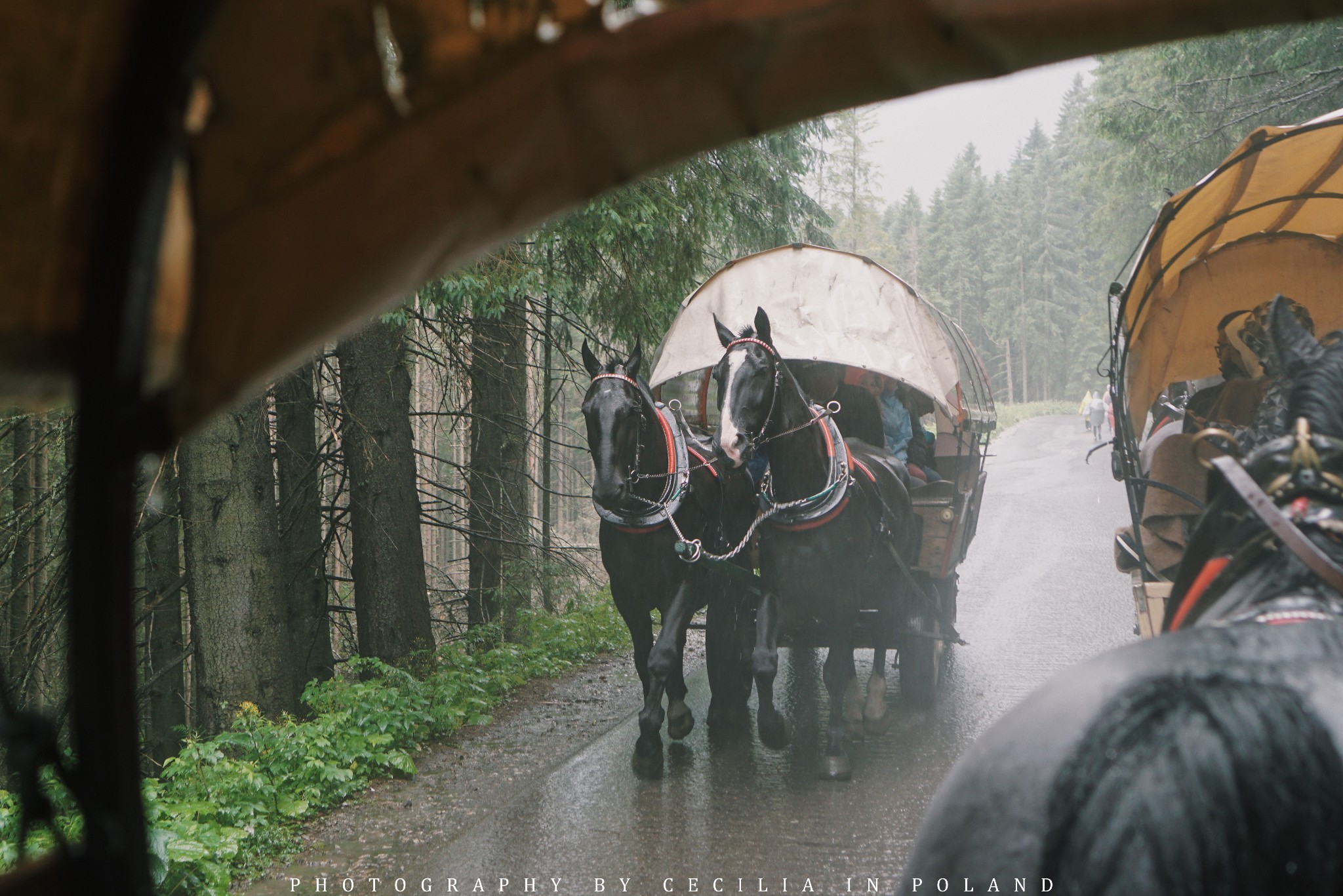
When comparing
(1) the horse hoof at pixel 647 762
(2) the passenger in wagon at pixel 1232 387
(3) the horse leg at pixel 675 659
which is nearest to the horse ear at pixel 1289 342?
(2) the passenger in wagon at pixel 1232 387

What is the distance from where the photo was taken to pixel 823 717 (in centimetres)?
684

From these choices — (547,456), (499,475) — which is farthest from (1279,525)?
(547,456)

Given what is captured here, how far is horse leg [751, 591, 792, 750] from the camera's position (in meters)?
5.59

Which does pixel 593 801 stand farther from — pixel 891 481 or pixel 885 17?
pixel 885 17

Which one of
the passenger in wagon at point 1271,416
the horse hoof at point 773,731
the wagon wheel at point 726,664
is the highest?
the passenger in wagon at point 1271,416

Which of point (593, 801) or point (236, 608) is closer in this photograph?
point (593, 801)

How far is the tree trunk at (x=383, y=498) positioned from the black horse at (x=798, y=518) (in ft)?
11.1

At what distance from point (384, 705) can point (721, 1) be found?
20.2 feet

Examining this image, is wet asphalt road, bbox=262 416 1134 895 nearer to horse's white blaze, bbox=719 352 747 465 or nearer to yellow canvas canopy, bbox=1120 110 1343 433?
horse's white blaze, bbox=719 352 747 465

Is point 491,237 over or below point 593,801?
over

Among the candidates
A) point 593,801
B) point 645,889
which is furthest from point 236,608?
point 645,889

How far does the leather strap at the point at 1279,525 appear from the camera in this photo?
199cm

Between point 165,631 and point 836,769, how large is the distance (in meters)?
6.17

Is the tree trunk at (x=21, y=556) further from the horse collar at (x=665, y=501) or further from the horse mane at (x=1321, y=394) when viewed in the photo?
the horse mane at (x=1321, y=394)
